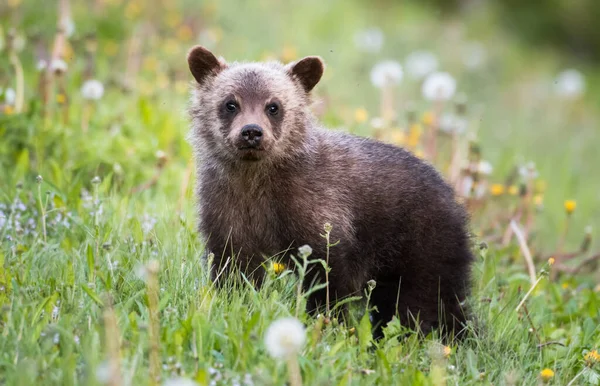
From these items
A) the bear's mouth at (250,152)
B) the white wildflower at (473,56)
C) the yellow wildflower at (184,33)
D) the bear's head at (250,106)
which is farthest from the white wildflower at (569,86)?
the bear's mouth at (250,152)

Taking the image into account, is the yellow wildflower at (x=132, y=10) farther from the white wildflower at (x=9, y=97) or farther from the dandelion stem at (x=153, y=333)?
the dandelion stem at (x=153, y=333)

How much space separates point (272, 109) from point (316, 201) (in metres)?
0.68

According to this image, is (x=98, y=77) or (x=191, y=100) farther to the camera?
(x=98, y=77)

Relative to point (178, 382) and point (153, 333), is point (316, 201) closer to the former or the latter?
point (153, 333)

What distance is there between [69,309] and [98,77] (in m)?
5.44

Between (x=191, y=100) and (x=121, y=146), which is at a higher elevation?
(x=191, y=100)

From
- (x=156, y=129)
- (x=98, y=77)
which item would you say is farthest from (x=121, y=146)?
(x=98, y=77)

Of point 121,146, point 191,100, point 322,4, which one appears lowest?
point 121,146

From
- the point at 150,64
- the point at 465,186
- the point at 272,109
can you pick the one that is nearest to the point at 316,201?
the point at 272,109

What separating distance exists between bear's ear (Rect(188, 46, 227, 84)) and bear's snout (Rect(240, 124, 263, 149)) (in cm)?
79

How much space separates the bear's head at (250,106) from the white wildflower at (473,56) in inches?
377

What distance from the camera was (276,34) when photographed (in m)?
12.3

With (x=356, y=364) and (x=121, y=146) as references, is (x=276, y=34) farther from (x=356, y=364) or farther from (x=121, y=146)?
(x=356, y=364)

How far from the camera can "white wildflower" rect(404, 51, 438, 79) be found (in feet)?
40.6
